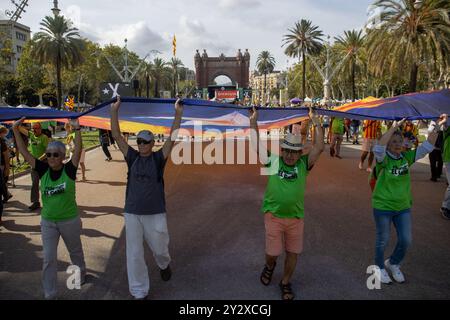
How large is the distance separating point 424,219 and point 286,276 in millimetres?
4097

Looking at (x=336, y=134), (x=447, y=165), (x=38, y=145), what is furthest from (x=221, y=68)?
(x=447, y=165)

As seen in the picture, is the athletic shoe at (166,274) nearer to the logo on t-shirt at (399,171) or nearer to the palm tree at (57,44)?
the logo on t-shirt at (399,171)

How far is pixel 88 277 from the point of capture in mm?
4434

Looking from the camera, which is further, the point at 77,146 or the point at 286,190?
the point at 77,146

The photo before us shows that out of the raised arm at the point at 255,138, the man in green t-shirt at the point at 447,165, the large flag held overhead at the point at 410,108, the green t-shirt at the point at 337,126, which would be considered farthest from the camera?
the green t-shirt at the point at 337,126

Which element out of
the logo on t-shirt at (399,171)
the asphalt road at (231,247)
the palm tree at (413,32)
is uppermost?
the palm tree at (413,32)

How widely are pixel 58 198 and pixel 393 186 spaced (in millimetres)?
3749

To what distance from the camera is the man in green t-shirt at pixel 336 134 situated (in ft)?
→ 45.4

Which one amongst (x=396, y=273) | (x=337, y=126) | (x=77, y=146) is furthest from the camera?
(x=337, y=126)

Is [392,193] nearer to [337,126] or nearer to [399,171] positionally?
[399,171]

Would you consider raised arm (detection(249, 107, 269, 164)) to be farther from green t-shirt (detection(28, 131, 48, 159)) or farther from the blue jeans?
green t-shirt (detection(28, 131, 48, 159))

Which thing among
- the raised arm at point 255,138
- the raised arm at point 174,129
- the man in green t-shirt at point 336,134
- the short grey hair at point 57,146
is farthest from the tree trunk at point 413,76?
the short grey hair at point 57,146

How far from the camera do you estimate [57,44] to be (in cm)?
3428
